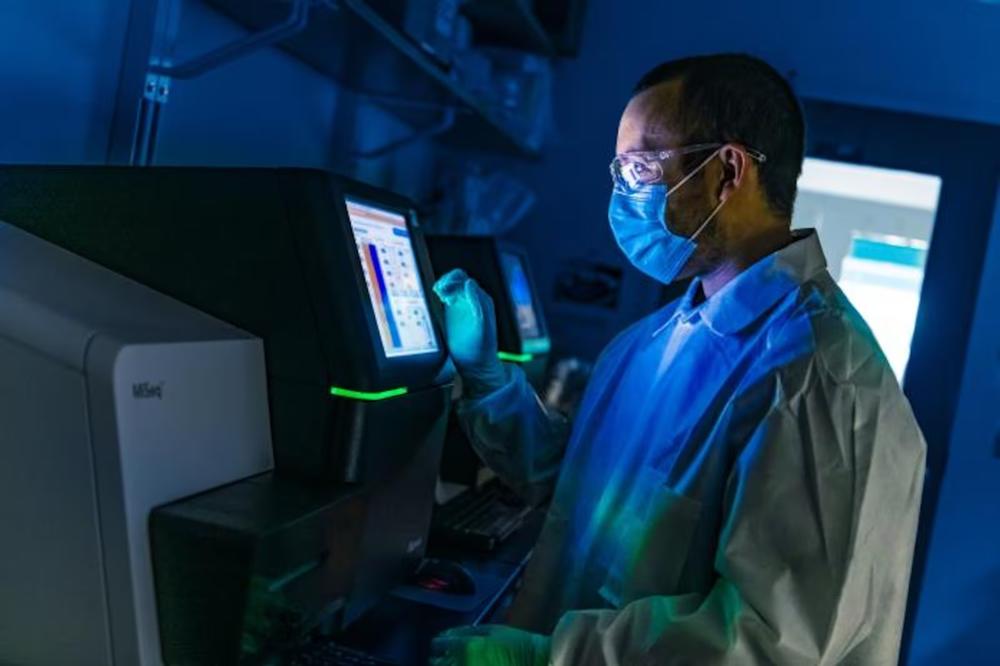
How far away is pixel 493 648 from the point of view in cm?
96

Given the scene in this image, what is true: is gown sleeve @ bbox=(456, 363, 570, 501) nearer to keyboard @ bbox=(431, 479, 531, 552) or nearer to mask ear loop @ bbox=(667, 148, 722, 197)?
keyboard @ bbox=(431, 479, 531, 552)

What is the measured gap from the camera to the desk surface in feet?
3.60

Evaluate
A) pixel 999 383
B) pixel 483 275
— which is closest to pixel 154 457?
pixel 483 275

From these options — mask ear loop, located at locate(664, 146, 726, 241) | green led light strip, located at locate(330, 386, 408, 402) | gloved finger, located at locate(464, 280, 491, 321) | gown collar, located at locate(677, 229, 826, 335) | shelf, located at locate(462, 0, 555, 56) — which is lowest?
green led light strip, located at locate(330, 386, 408, 402)

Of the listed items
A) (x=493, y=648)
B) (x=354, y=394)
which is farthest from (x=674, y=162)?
(x=493, y=648)

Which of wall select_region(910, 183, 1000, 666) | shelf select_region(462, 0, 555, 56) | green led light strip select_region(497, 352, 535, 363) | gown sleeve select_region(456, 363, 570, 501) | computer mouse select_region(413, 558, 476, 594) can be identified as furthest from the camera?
wall select_region(910, 183, 1000, 666)

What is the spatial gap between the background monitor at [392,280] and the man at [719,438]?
0.45 feet

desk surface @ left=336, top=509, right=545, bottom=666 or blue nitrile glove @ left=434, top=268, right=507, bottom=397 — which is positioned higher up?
blue nitrile glove @ left=434, top=268, right=507, bottom=397

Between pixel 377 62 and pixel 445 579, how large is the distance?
1183 millimetres

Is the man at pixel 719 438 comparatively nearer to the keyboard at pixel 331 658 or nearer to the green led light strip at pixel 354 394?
the keyboard at pixel 331 658

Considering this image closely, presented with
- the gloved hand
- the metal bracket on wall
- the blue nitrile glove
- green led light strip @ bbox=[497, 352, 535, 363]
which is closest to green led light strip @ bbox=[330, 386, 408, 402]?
the gloved hand

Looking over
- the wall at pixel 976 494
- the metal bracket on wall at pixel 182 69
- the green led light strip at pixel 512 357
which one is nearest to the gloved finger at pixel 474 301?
the metal bracket on wall at pixel 182 69

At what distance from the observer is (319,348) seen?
3.21ft

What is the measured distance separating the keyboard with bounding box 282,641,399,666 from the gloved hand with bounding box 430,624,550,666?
7 cm
